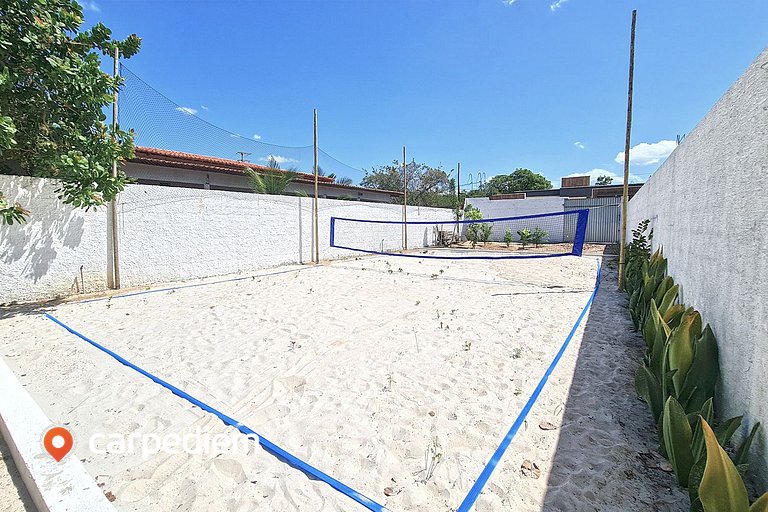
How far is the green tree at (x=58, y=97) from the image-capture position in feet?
12.5

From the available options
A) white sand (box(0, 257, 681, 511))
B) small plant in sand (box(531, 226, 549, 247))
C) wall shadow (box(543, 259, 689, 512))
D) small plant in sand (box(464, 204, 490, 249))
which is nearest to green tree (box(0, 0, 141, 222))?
white sand (box(0, 257, 681, 511))

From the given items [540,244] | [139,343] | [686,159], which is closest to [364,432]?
[139,343]

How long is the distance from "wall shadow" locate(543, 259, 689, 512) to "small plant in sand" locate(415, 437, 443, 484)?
1.68ft

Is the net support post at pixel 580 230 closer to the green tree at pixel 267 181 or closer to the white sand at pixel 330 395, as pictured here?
the white sand at pixel 330 395

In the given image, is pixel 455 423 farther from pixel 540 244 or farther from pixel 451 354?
pixel 540 244

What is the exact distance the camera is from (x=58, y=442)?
1727 mm

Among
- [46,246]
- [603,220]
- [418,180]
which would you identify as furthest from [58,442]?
[418,180]

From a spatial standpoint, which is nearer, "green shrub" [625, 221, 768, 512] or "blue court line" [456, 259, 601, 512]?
"green shrub" [625, 221, 768, 512]

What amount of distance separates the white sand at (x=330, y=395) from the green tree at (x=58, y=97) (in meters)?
1.90

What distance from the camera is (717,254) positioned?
1946 mm

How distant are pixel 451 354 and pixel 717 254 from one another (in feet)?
6.58

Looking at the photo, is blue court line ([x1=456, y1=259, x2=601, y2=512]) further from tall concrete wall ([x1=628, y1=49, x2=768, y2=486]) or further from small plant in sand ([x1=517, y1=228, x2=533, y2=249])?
small plant in sand ([x1=517, y1=228, x2=533, y2=249])

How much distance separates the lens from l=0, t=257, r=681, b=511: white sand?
1.56 m

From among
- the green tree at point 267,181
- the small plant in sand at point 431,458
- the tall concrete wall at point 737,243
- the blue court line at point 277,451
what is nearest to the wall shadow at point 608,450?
the tall concrete wall at point 737,243
